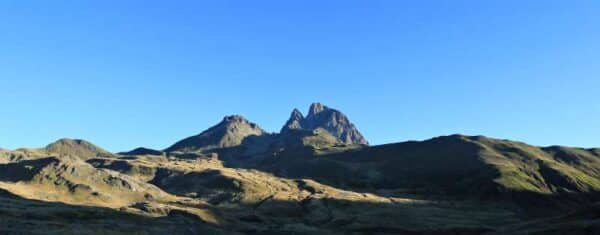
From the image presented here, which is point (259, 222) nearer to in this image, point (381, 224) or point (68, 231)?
point (381, 224)

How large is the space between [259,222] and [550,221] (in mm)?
93391

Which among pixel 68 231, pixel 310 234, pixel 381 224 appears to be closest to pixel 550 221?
pixel 310 234

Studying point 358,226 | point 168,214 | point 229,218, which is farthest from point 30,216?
point 358,226

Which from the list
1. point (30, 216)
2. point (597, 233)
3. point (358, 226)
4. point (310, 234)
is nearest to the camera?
point (597, 233)

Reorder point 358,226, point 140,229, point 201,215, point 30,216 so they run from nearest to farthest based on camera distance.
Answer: point 140,229 → point 30,216 → point 201,215 → point 358,226

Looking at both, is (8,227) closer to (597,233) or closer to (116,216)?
(116,216)

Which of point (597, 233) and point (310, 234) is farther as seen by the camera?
point (310, 234)

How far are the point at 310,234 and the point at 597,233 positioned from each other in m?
78.6

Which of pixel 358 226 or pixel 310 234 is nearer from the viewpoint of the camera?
pixel 310 234

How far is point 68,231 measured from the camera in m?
114

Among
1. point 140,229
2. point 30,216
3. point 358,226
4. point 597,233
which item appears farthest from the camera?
point 358,226

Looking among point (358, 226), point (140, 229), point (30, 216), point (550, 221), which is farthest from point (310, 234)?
point (30, 216)

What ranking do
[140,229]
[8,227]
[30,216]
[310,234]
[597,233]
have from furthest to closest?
[310,234]
[30,216]
[140,229]
[8,227]
[597,233]

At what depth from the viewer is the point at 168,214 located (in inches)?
7023
